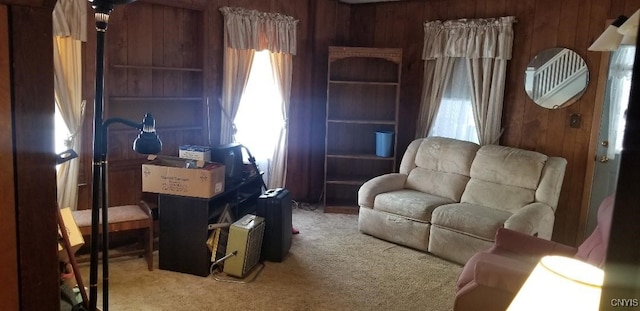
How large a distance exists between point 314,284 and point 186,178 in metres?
1.18

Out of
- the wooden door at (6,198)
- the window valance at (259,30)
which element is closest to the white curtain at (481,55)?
the window valance at (259,30)

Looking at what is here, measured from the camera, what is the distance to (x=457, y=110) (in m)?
5.05

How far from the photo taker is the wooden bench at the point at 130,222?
135 inches

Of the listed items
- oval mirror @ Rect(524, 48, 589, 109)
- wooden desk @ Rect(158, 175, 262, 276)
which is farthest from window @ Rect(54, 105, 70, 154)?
oval mirror @ Rect(524, 48, 589, 109)

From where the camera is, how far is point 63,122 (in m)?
3.68

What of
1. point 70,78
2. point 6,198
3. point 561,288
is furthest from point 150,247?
point 561,288

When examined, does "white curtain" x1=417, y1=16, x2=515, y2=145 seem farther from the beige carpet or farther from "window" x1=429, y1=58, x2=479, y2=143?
the beige carpet

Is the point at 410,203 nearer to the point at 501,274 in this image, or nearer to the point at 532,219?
the point at 532,219

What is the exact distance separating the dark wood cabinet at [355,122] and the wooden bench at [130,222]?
2.09 m

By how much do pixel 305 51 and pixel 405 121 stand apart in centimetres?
135

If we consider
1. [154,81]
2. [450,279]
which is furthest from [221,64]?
[450,279]

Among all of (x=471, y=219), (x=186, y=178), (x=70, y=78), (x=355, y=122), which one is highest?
(x=70, y=78)

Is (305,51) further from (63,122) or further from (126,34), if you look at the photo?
(63,122)

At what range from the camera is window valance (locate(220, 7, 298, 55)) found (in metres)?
4.58
